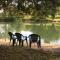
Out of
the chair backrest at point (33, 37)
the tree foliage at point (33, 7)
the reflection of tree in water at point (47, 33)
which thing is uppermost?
the tree foliage at point (33, 7)

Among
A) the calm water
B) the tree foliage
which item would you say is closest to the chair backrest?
the tree foliage

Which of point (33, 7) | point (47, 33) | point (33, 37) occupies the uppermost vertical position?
point (33, 7)

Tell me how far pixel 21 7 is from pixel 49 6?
1169 millimetres

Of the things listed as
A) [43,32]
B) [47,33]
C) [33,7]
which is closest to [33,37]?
[33,7]

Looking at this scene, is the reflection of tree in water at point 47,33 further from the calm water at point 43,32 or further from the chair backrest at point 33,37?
the chair backrest at point 33,37

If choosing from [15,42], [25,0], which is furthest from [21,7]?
[15,42]

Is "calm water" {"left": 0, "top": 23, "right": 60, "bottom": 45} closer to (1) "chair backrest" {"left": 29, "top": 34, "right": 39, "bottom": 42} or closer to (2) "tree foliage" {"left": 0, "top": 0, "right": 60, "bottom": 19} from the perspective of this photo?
(1) "chair backrest" {"left": 29, "top": 34, "right": 39, "bottom": 42}

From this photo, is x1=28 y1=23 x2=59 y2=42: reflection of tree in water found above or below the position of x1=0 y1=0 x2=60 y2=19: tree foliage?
below

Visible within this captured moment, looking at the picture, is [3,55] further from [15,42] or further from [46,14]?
[15,42]

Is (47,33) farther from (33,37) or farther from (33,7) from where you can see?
(33,7)

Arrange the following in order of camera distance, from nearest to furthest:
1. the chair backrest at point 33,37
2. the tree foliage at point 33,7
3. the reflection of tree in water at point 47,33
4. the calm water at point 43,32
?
1. the tree foliage at point 33,7
2. the chair backrest at point 33,37
3. the calm water at point 43,32
4. the reflection of tree in water at point 47,33

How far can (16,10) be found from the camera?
1011cm

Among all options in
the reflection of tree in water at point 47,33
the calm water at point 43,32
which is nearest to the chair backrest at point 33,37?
the calm water at point 43,32

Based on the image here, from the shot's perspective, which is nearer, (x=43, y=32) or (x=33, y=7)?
(x=33, y=7)
